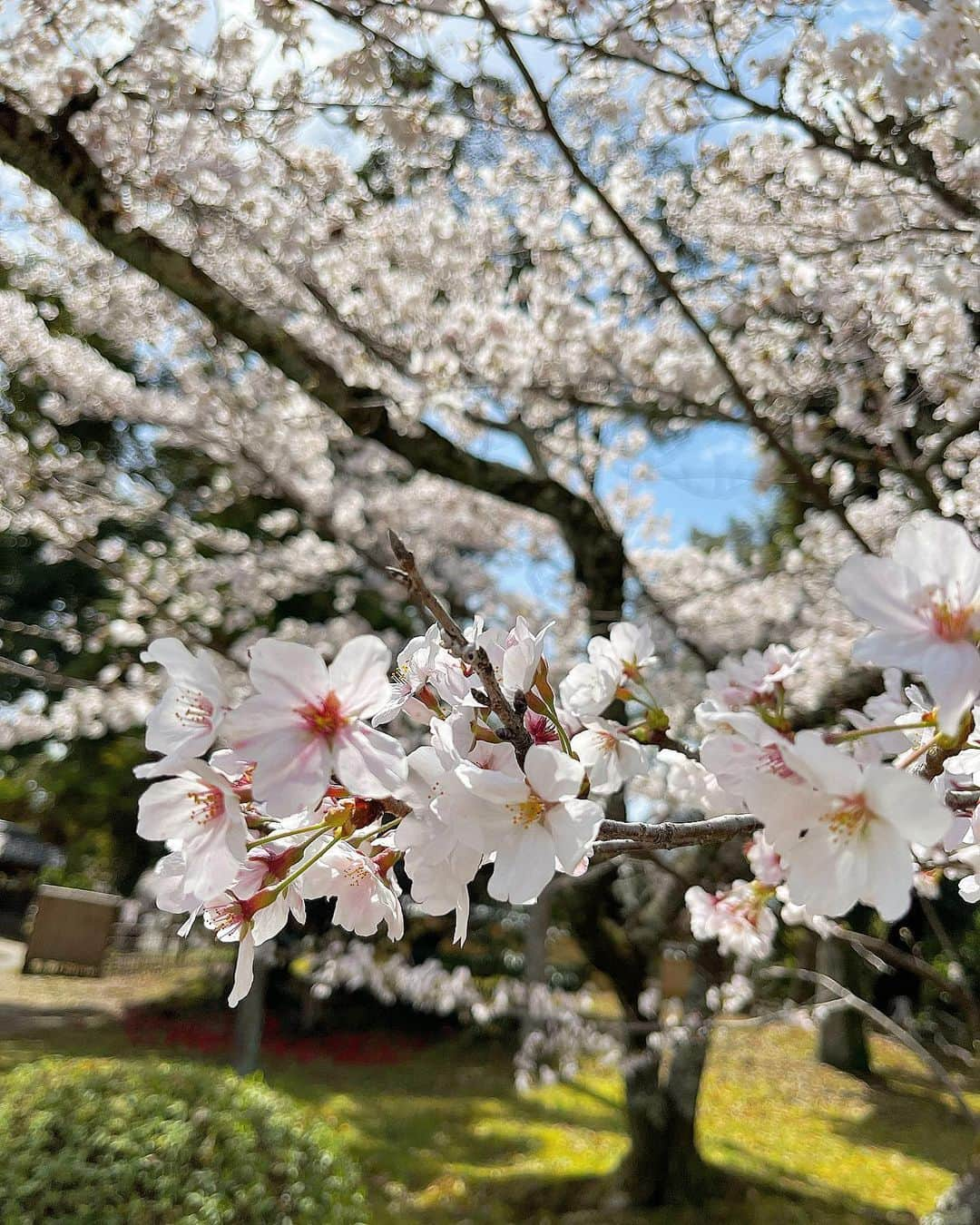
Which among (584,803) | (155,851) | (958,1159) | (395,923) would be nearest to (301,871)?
(395,923)

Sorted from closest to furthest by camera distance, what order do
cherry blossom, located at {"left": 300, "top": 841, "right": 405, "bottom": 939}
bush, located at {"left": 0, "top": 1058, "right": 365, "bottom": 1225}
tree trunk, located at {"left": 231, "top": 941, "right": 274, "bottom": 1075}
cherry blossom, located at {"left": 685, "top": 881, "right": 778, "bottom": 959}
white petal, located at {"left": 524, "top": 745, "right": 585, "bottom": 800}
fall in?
white petal, located at {"left": 524, "top": 745, "right": 585, "bottom": 800}
cherry blossom, located at {"left": 300, "top": 841, "right": 405, "bottom": 939}
cherry blossom, located at {"left": 685, "top": 881, "right": 778, "bottom": 959}
bush, located at {"left": 0, "top": 1058, "right": 365, "bottom": 1225}
tree trunk, located at {"left": 231, "top": 941, "right": 274, "bottom": 1075}

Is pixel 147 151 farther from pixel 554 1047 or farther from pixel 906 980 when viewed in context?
pixel 906 980

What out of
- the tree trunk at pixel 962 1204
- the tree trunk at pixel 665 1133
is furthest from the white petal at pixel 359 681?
the tree trunk at pixel 665 1133

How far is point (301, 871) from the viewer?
0.71 m

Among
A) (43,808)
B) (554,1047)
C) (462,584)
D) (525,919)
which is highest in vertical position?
(462,584)

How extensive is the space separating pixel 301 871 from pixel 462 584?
6701 mm

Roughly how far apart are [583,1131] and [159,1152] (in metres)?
4.92

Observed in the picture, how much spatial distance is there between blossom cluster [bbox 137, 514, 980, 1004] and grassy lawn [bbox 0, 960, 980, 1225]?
4.72m

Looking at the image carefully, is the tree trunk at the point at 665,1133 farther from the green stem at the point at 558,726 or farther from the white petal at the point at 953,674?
the white petal at the point at 953,674

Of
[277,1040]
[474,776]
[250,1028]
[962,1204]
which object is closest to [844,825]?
[474,776]

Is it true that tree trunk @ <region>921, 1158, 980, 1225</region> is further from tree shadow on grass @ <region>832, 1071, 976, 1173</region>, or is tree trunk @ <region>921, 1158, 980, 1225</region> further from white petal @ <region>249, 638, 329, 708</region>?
tree shadow on grass @ <region>832, 1071, 976, 1173</region>

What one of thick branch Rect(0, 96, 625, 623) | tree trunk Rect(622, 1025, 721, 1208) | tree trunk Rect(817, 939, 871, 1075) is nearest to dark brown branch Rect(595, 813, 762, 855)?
thick branch Rect(0, 96, 625, 623)

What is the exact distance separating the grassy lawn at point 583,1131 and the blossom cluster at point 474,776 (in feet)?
15.5

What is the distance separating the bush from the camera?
224cm
